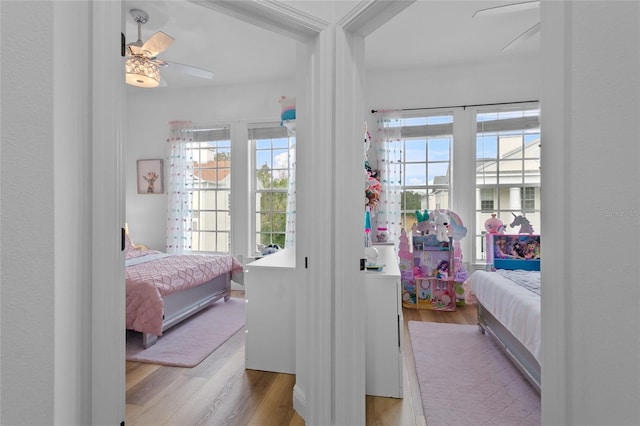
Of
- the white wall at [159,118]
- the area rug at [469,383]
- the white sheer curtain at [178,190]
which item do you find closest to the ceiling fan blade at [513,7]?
the area rug at [469,383]

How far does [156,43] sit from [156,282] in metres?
2.03

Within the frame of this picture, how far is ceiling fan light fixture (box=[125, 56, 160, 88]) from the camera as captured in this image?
2805mm

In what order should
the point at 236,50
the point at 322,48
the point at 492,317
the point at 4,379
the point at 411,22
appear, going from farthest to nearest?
the point at 236,50, the point at 411,22, the point at 492,317, the point at 322,48, the point at 4,379

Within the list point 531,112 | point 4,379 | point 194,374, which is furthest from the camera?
point 531,112

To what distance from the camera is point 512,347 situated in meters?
2.33

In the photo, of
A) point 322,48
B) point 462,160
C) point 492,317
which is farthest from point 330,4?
point 462,160

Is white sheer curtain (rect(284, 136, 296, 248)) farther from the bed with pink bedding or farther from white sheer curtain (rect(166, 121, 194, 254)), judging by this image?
white sheer curtain (rect(166, 121, 194, 254))

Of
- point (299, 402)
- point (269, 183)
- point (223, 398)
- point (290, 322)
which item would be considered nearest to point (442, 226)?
point (290, 322)

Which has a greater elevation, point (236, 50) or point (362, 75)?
point (236, 50)

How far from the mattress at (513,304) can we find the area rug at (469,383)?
1.06 ft

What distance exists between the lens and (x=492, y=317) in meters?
2.79

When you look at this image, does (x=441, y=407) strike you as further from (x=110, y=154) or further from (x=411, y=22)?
(x=411, y=22)

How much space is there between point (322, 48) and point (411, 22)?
2.08 metres

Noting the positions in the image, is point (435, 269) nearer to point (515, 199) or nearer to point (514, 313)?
point (515, 199)
